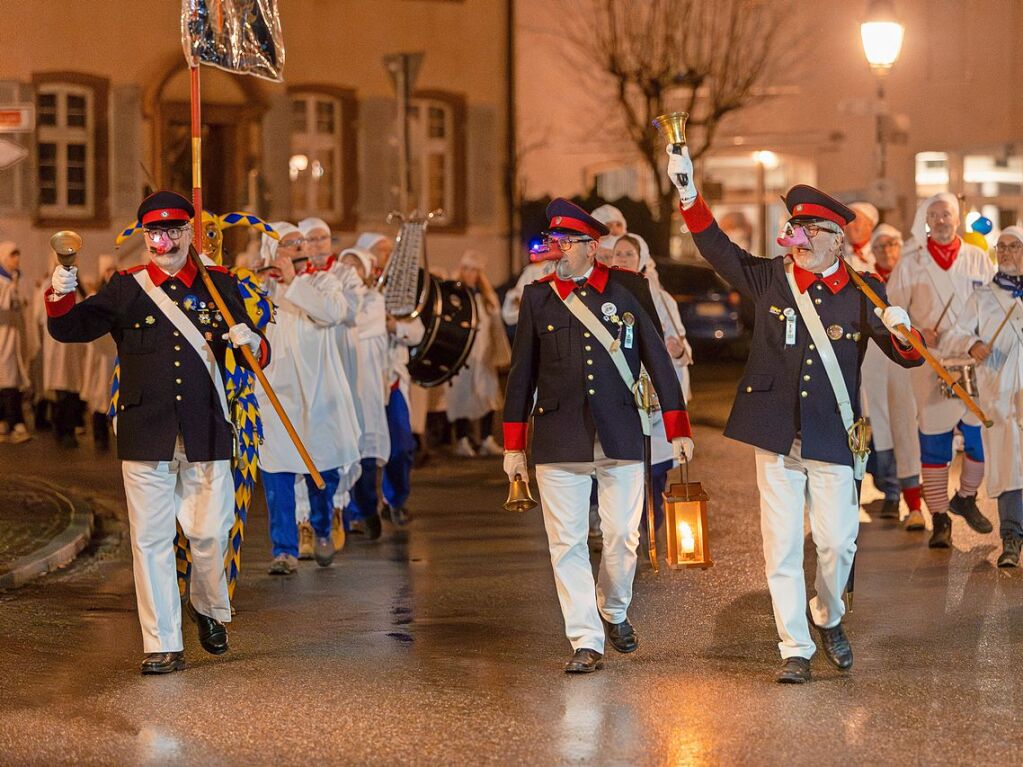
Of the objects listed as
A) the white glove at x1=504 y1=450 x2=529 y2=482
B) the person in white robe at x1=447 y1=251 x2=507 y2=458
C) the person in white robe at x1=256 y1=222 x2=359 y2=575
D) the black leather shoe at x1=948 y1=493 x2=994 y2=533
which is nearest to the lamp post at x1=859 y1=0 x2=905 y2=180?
the person in white robe at x1=447 y1=251 x2=507 y2=458

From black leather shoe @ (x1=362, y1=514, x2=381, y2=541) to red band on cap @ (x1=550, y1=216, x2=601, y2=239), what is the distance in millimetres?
4612

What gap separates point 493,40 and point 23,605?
2230 cm

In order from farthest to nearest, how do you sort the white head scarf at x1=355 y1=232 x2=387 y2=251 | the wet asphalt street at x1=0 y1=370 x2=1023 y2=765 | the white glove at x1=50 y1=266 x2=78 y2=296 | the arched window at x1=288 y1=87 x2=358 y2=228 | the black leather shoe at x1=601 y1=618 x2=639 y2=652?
the arched window at x1=288 y1=87 x2=358 y2=228, the white head scarf at x1=355 y1=232 x2=387 y2=251, the black leather shoe at x1=601 y1=618 x2=639 y2=652, the white glove at x1=50 y1=266 x2=78 y2=296, the wet asphalt street at x1=0 y1=370 x2=1023 y2=765

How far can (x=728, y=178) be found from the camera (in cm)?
4372

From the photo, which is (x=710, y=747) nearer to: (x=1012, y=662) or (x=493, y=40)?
(x=1012, y=662)

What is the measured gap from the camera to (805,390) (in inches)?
344

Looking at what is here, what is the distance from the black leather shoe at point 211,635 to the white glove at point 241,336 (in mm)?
1176

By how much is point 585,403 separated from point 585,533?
0.54 metres

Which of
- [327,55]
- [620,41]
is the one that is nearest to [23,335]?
[327,55]

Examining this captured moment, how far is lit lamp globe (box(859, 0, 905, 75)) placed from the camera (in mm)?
23531

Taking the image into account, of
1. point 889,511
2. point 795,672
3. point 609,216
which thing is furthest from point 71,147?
point 795,672

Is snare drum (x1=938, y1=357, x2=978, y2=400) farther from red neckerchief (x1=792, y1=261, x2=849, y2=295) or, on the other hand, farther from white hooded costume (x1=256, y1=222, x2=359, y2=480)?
red neckerchief (x1=792, y1=261, x2=849, y2=295)

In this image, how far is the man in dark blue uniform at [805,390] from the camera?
870cm

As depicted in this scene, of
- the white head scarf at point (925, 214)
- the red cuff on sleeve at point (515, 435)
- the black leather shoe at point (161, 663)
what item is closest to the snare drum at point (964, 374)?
the white head scarf at point (925, 214)
